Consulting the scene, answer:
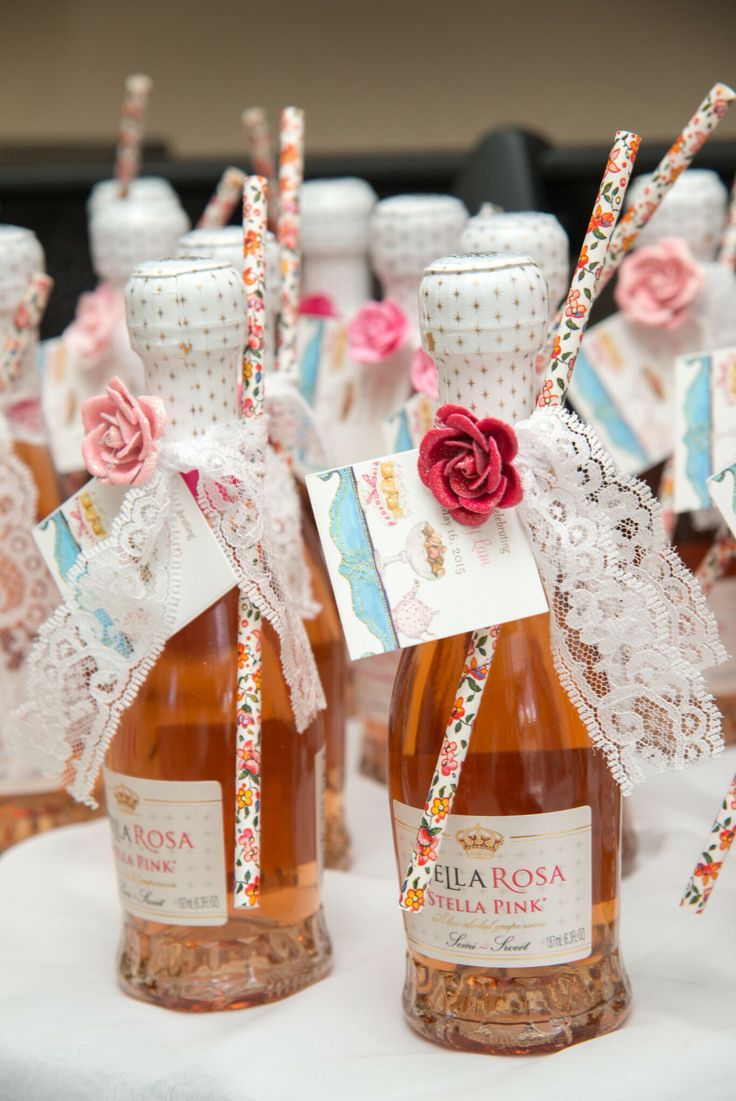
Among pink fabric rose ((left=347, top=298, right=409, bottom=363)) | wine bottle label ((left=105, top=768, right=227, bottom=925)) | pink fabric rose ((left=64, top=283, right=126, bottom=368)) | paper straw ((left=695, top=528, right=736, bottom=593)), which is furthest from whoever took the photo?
pink fabric rose ((left=64, top=283, right=126, bottom=368))

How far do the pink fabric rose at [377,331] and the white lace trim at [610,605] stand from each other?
32 centimetres

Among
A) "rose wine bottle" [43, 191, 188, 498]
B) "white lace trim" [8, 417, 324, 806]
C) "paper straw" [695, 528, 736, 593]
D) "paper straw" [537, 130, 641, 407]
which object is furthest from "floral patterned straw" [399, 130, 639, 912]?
"rose wine bottle" [43, 191, 188, 498]

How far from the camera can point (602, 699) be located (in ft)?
1.99

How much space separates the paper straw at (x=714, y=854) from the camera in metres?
0.61

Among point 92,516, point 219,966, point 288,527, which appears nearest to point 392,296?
point 288,527

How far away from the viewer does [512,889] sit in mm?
615

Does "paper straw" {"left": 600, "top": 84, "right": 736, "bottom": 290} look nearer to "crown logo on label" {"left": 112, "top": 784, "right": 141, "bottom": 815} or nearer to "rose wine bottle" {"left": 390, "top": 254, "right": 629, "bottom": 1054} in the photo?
"rose wine bottle" {"left": 390, "top": 254, "right": 629, "bottom": 1054}

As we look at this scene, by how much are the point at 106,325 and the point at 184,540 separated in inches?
15.4

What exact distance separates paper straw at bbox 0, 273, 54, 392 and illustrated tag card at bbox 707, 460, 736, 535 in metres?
0.39

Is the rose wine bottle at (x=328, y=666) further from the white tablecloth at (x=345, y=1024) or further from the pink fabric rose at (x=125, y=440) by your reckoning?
the pink fabric rose at (x=125, y=440)

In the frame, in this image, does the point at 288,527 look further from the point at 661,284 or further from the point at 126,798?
the point at 661,284

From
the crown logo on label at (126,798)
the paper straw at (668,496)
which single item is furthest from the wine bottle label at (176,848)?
the paper straw at (668,496)

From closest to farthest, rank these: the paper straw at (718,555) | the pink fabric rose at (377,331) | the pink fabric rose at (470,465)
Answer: the pink fabric rose at (470,465)
the paper straw at (718,555)
the pink fabric rose at (377,331)

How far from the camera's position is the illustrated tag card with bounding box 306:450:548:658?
58cm
